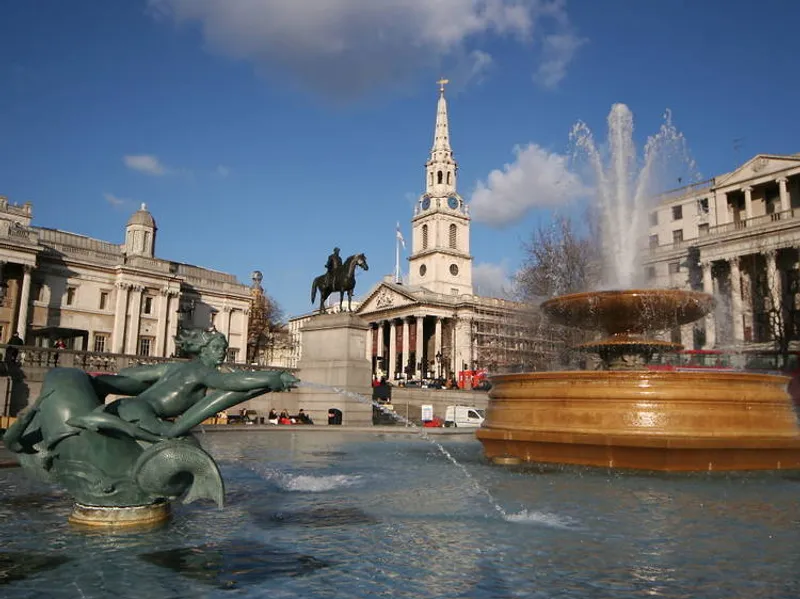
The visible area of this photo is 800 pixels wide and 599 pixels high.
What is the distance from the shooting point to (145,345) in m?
63.2

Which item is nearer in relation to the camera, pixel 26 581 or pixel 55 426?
pixel 26 581

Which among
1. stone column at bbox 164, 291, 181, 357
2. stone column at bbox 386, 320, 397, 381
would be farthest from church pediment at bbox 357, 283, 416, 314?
stone column at bbox 164, 291, 181, 357

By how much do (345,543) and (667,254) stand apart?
6022cm

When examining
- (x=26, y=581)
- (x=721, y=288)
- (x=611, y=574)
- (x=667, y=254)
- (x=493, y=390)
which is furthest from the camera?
(x=667, y=254)

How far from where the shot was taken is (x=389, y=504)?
679 cm

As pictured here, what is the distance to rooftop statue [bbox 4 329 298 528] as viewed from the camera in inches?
193

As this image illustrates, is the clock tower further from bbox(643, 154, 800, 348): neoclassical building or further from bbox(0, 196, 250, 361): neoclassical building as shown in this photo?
bbox(643, 154, 800, 348): neoclassical building

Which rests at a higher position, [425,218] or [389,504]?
[425,218]

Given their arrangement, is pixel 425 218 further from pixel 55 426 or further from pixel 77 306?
pixel 55 426

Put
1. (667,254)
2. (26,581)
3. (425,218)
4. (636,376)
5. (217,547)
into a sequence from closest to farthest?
1. (26,581)
2. (217,547)
3. (636,376)
4. (667,254)
5. (425,218)

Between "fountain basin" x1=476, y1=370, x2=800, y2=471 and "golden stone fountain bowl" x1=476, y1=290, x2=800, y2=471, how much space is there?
0.01 metres

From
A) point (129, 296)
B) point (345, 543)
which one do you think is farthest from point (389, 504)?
point (129, 296)

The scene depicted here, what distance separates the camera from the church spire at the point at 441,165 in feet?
318

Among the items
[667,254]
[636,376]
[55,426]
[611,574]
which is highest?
[667,254]
